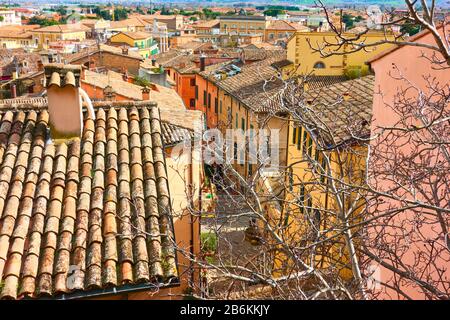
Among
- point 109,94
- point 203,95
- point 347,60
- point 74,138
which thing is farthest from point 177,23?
point 74,138

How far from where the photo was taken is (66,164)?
679 cm

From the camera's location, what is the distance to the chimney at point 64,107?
7.12 meters

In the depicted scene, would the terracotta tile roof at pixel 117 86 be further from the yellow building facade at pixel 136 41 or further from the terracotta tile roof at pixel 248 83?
the yellow building facade at pixel 136 41

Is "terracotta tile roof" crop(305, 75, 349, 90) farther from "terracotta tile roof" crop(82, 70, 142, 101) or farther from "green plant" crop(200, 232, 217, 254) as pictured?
"green plant" crop(200, 232, 217, 254)

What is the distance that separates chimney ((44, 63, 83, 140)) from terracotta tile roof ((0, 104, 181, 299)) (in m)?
0.16

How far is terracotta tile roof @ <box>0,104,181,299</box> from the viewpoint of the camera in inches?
211

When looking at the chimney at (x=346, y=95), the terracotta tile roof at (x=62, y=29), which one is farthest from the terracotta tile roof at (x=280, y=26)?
the chimney at (x=346, y=95)

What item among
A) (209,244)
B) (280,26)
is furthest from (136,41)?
(209,244)

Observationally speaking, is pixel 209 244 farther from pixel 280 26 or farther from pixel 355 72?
pixel 280 26

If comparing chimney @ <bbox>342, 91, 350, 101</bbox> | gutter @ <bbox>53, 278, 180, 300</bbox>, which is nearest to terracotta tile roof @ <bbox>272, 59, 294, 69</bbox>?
chimney @ <bbox>342, 91, 350, 101</bbox>

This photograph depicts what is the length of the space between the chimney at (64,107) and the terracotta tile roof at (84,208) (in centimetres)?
16

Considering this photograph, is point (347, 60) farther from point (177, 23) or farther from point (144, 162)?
point (177, 23)

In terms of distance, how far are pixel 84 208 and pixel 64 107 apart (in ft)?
5.59
